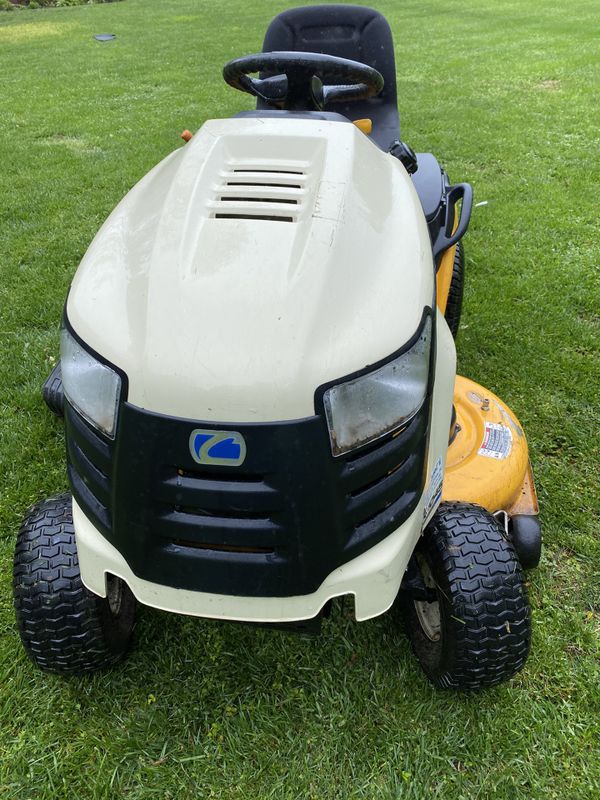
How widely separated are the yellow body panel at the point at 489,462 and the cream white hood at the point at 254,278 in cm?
77

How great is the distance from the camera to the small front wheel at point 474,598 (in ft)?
4.73

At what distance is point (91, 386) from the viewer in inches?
46.5

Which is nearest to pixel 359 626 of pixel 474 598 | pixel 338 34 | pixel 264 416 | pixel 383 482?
pixel 474 598

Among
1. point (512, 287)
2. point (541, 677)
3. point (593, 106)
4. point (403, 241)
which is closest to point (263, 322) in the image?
point (403, 241)

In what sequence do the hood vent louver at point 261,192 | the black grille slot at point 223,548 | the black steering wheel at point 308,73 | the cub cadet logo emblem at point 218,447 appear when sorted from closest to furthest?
the cub cadet logo emblem at point 218,447
the black grille slot at point 223,548
the hood vent louver at point 261,192
the black steering wheel at point 308,73

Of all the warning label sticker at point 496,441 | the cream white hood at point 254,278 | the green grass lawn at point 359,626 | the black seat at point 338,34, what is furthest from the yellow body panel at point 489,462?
the black seat at point 338,34

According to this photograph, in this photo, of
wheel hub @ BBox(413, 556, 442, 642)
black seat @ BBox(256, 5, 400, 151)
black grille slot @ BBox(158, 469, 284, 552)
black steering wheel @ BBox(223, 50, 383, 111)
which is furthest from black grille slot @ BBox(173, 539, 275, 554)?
black seat @ BBox(256, 5, 400, 151)

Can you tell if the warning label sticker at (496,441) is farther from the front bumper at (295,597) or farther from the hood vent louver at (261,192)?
the hood vent louver at (261,192)

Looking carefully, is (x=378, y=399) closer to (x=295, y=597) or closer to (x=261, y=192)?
(x=295, y=597)

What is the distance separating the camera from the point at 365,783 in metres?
1.48

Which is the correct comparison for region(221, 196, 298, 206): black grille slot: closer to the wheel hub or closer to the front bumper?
the front bumper

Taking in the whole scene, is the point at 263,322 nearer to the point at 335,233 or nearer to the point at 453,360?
the point at 335,233

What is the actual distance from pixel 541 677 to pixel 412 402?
3.06 feet

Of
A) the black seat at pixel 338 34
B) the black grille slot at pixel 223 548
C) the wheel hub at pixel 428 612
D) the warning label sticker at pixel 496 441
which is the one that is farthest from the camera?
the black seat at pixel 338 34
